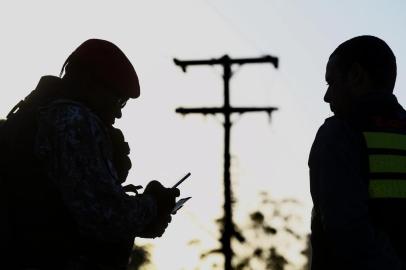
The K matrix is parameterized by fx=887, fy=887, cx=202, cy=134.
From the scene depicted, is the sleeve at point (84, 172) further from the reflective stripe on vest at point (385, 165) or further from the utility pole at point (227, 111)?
the utility pole at point (227, 111)

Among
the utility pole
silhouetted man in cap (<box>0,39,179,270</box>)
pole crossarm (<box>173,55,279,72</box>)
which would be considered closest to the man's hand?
silhouetted man in cap (<box>0,39,179,270</box>)

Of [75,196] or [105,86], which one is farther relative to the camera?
[105,86]

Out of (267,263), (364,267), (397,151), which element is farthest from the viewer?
(267,263)

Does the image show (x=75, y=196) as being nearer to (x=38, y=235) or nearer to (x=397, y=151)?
(x=38, y=235)

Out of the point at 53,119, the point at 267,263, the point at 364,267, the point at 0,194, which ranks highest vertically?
the point at 53,119

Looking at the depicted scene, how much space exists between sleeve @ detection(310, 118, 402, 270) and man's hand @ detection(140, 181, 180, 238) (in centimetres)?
89

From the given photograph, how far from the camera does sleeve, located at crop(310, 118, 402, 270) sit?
3.49 m

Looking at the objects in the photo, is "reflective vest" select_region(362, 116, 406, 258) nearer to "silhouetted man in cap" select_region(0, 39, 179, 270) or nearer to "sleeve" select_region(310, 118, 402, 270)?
"sleeve" select_region(310, 118, 402, 270)

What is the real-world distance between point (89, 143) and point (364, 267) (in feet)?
4.18

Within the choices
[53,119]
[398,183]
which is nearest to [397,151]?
[398,183]

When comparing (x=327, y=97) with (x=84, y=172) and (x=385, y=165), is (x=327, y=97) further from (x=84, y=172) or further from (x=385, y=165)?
(x=84, y=172)

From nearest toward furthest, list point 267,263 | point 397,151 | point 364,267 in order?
point 364,267 → point 397,151 → point 267,263

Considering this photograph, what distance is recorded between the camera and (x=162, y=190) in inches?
169

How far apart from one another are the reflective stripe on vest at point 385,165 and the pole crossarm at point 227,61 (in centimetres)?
1690
